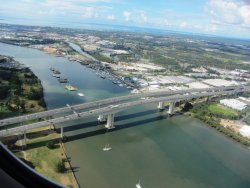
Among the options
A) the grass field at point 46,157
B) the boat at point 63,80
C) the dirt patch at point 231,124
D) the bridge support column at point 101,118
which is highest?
the boat at point 63,80

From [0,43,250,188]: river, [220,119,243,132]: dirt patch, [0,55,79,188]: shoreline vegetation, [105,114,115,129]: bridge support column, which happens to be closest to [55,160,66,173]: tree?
[0,55,79,188]: shoreline vegetation

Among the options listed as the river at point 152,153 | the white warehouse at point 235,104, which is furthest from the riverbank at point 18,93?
the white warehouse at point 235,104

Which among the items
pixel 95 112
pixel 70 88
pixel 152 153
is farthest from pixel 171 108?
pixel 70 88

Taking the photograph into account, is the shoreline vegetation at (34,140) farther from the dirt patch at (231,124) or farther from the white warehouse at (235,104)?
the white warehouse at (235,104)

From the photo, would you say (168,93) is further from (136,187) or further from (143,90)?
(136,187)

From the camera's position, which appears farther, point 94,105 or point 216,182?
point 94,105

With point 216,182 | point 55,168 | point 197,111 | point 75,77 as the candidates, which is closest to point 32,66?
point 75,77
